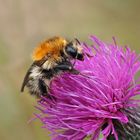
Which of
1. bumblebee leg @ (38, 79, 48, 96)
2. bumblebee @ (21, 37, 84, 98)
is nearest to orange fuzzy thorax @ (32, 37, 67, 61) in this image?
bumblebee @ (21, 37, 84, 98)

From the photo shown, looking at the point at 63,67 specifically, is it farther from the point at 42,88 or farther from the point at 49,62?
the point at 42,88

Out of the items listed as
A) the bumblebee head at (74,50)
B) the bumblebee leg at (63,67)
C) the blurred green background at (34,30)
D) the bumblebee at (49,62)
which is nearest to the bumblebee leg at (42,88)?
the bumblebee at (49,62)

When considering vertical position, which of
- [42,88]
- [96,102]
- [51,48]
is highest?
[51,48]

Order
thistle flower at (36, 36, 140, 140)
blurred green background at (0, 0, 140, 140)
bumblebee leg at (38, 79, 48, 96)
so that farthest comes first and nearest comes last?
blurred green background at (0, 0, 140, 140), bumblebee leg at (38, 79, 48, 96), thistle flower at (36, 36, 140, 140)

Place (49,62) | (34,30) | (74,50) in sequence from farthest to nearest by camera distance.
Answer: (34,30), (74,50), (49,62)

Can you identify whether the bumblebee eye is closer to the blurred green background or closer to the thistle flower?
the thistle flower

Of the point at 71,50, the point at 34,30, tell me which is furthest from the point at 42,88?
the point at 34,30
